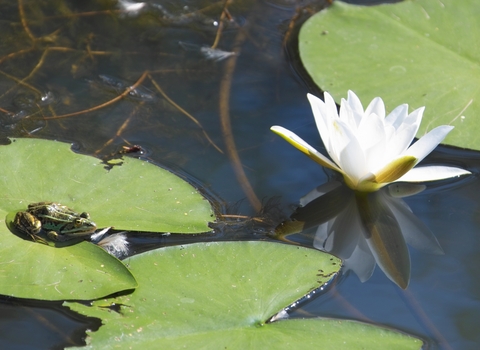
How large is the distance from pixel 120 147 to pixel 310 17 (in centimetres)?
164

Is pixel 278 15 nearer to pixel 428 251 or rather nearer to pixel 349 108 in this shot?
pixel 349 108

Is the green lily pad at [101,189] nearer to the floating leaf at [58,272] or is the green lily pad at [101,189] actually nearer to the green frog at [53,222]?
the green frog at [53,222]

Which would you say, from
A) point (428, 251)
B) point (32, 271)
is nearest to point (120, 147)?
point (32, 271)

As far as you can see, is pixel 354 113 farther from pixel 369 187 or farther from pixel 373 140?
pixel 369 187

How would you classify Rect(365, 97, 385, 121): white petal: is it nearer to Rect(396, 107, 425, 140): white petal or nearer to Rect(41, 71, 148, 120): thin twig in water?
Rect(396, 107, 425, 140): white petal

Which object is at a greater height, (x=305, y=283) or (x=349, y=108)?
(x=349, y=108)

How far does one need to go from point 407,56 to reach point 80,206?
6.77 ft

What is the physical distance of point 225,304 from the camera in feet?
6.55

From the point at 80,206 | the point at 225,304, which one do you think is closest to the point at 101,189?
the point at 80,206

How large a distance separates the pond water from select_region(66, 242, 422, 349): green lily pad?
113 millimetres

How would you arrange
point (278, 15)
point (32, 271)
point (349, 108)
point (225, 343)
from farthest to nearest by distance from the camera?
point (278, 15), point (349, 108), point (32, 271), point (225, 343)

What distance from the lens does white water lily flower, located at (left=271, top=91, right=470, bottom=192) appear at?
237cm

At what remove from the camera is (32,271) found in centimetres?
202

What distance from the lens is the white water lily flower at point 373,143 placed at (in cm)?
237
